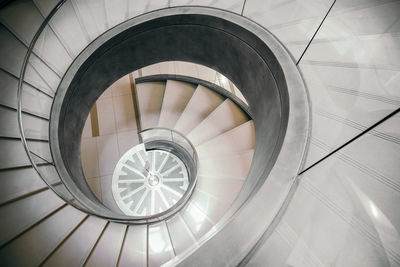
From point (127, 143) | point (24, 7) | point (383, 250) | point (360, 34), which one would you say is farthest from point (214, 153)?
point (24, 7)

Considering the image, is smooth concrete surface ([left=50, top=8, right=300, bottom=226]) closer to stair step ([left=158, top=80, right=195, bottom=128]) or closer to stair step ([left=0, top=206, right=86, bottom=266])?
stair step ([left=0, top=206, right=86, bottom=266])

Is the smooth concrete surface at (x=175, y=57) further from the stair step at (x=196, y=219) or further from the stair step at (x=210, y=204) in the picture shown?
the stair step at (x=210, y=204)

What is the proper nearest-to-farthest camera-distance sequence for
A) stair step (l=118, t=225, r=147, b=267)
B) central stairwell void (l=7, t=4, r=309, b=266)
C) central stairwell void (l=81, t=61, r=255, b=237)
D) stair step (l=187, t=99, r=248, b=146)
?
central stairwell void (l=7, t=4, r=309, b=266) < stair step (l=118, t=225, r=147, b=267) < central stairwell void (l=81, t=61, r=255, b=237) < stair step (l=187, t=99, r=248, b=146)

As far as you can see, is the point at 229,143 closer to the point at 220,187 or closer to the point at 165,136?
the point at 220,187

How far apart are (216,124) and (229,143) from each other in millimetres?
805

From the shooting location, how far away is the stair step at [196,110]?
6.46 meters

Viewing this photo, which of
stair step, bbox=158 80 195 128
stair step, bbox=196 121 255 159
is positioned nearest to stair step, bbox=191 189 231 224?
stair step, bbox=196 121 255 159

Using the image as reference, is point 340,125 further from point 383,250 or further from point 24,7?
point 24,7

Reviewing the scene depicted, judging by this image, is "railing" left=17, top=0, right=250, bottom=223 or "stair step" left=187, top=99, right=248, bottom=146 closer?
"railing" left=17, top=0, right=250, bottom=223

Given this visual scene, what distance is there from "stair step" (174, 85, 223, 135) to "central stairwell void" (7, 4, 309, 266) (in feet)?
0.11

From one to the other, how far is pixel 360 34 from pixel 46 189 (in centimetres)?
453

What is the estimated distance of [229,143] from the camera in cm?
587

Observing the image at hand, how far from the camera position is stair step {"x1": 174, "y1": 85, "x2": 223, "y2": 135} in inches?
254

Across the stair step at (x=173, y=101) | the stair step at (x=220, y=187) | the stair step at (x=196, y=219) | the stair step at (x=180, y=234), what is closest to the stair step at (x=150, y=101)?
the stair step at (x=173, y=101)
